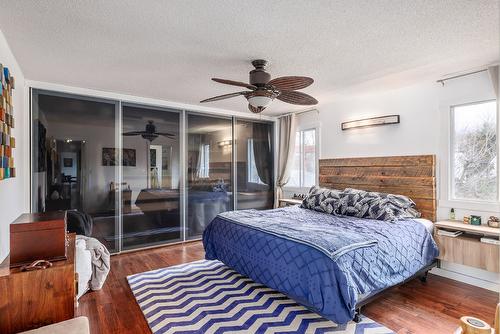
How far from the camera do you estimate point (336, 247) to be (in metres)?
2.25

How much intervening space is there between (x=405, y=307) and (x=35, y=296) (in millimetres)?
2941

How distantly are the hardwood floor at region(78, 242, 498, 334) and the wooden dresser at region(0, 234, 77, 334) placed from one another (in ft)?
2.87

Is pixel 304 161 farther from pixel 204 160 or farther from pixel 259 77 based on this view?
pixel 259 77

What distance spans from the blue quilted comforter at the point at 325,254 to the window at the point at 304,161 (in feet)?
6.57

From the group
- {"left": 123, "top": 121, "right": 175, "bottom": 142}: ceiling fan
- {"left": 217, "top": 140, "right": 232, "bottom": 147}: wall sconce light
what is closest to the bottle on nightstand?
{"left": 217, "top": 140, "right": 232, "bottom": 147}: wall sconce light

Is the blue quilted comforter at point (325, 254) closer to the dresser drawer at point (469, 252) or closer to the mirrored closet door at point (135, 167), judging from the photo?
the dresser drawer at point (469, 252)

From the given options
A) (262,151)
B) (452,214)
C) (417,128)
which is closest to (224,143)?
(262,151)

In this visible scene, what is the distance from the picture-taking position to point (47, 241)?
1670 mm

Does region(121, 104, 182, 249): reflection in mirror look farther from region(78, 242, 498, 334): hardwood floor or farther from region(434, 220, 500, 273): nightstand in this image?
region(434, 220, 500, 273): nightstand

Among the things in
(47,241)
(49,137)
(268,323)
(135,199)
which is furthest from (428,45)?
(49,137)

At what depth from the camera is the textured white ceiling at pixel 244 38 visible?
6.48 feet

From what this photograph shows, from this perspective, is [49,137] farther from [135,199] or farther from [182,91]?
[182,91]

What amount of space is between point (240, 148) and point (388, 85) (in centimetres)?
293

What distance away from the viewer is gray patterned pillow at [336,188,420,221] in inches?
130
